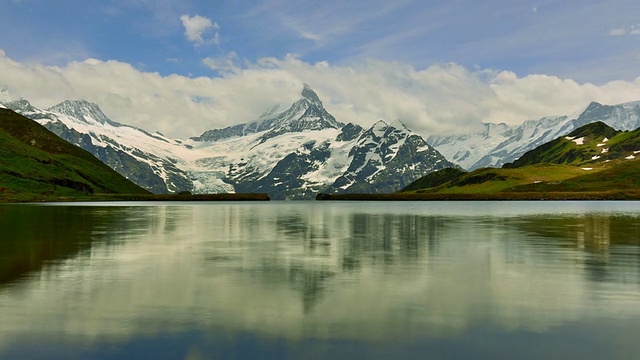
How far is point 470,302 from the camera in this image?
28.8 metres

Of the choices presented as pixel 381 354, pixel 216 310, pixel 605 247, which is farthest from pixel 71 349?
pixel 605 247

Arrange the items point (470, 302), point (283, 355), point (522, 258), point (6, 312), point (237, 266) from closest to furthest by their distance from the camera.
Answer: point (283, 355) → point (6, 312) → point (470, 302) → point (237, 266) → point (522, 258)

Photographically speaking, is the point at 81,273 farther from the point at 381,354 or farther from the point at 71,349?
the point at 381,354

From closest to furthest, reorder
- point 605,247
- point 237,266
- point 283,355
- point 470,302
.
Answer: point 283,355 → point 470,302 → point 237,266 → point 605,247

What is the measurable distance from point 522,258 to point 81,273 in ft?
122

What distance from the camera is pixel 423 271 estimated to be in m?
40.2

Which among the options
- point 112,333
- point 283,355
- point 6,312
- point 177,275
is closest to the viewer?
point 283,355

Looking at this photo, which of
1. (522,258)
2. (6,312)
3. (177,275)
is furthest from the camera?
(522,258)

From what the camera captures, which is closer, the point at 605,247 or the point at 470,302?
the point at 470,302

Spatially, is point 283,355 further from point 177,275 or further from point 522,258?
point 522,258

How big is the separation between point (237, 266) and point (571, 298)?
993 inches

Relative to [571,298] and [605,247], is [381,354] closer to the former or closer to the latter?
[571,298]

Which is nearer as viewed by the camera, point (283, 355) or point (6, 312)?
point (283, 355)

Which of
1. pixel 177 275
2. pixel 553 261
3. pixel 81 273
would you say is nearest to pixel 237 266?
pixel 177 275
